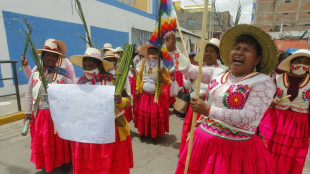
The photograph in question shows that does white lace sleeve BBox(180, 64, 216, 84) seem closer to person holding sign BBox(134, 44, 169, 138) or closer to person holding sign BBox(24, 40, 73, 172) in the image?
person holding sign BBox(134, 44, 169, 138)

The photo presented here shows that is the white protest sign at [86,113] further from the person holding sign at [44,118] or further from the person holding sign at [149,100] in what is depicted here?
the person holding sign at [149,100]

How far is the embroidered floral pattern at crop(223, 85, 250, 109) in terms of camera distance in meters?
1.43

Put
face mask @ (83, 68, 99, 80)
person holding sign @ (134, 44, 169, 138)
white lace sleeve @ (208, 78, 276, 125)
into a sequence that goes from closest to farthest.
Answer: white lace sleeve @ (208, 78, 276, 125) < face mask @ (83, 68, 99, 80) < person holding sign @ (134, 44, 169, 138)

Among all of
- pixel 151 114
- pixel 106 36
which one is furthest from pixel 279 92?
pixel 106 36

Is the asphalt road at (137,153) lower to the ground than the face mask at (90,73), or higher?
lower

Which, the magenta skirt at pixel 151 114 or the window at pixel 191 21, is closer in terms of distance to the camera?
the magenta skirt at pixel 151 114

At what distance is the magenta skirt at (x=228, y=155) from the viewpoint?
4.88 feet

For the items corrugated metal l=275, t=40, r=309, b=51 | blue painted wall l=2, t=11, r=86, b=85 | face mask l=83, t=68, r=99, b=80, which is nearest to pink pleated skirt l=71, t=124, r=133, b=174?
face mask l=83, t=68, r=99, b=80

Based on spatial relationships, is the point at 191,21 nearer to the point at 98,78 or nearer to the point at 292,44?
the point at 292,44

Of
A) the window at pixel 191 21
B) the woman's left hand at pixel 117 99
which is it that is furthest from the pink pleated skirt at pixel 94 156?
the window at pixel 191 21

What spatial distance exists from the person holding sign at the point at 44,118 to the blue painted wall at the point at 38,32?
273cm

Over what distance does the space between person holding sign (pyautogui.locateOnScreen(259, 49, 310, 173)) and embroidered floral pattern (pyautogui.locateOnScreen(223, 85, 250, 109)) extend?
1.65m

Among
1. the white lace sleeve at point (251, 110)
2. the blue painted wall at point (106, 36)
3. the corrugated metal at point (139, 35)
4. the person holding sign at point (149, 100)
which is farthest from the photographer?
the corrugated metal at point (139, 35)

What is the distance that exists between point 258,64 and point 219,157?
83cm
